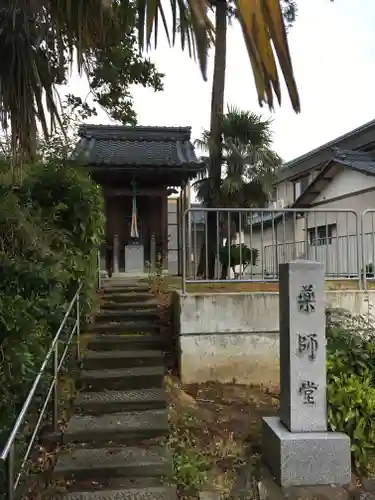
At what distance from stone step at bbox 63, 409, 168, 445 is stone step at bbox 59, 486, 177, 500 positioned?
0.63 m

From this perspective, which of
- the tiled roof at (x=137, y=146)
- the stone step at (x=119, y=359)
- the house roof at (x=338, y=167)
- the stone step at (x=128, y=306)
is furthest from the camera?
the house roof at (x=338, y=167)

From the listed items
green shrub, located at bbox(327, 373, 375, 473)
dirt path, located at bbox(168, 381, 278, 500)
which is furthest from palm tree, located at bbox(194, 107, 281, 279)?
green shrub, located at bbox(327, 373, 375, 473)

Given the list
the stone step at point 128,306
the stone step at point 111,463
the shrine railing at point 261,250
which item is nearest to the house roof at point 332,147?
the shrine railing at point 261,250

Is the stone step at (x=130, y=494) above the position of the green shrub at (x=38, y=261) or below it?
below

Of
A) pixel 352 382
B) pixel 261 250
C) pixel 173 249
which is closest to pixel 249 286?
pixel 261 250

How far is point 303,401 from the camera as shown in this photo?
3562mm

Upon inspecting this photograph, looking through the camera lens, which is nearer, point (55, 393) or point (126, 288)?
point (55, 393)

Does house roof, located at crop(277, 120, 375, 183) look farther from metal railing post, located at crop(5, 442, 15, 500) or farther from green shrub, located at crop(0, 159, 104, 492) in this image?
metal railing post, located at crop(5, 442, 15, 500)

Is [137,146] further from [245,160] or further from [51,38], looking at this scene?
[51,38]

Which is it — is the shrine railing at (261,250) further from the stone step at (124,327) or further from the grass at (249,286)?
the stone step at (124,327)

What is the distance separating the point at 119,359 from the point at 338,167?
458 inches

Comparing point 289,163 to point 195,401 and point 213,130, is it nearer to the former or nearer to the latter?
point 213,130

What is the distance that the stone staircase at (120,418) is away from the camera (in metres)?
3.22

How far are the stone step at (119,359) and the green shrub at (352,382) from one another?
2058 mm
